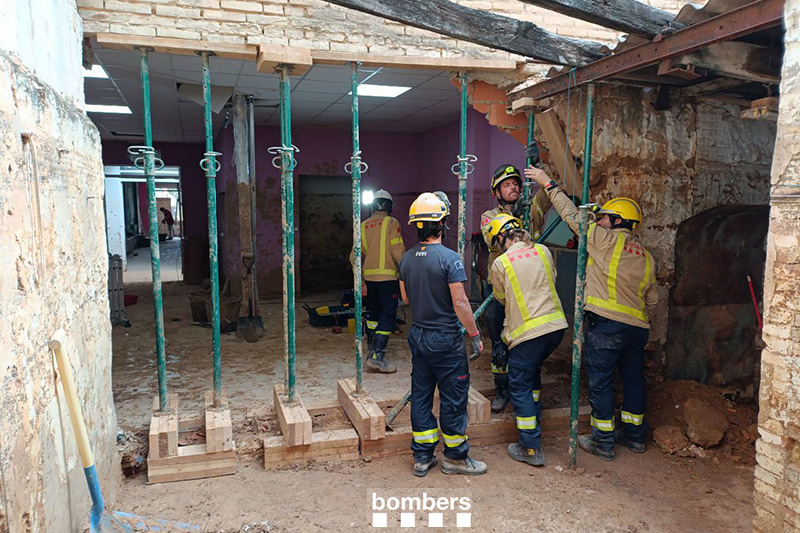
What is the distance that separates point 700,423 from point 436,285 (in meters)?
2.41

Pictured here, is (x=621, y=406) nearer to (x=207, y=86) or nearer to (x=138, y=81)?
(x=207, y=86)

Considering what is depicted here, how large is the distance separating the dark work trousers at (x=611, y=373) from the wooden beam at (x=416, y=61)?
233 centimetres

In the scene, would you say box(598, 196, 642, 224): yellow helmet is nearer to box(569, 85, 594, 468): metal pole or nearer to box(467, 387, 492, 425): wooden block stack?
box(569, 85, 594, 468): metal pole

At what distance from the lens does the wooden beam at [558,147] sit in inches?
191

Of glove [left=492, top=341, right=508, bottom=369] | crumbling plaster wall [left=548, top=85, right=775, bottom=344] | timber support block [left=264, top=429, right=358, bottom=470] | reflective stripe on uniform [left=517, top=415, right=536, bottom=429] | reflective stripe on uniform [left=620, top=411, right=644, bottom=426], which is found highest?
crumbling plaster wall [left=548, top=85, right=775, bottom=344]

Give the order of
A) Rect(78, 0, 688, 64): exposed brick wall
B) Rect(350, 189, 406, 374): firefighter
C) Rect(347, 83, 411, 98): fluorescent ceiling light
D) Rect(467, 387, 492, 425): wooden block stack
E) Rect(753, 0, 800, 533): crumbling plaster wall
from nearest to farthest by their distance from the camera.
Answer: Rect(753, 0, 800, 533): crumbling plaster wall, Rect(78, 0, 688, 64): exposed brick wall, Rect(467, 387, 492, 425): wooden block stack, Rect(350, 189, 406, 374): firefighter, Rect(347, 83, 411, 98): fluorescent ceiling light

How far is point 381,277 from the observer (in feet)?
20.1

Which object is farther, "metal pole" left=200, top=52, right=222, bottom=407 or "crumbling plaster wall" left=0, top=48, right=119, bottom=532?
"metal pole" left=200, top=52, right=222, bottom=407

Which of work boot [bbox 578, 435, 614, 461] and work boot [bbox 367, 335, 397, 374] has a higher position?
work boot [bbox 367, 335, 397, 374]

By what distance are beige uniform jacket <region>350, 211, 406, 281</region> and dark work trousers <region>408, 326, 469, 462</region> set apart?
2179mm

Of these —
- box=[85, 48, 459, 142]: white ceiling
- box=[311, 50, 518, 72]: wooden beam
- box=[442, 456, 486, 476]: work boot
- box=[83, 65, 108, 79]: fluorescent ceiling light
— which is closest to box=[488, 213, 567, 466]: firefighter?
box=[442, 456, 486, 476]: work boot

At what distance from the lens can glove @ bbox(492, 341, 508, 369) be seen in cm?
486

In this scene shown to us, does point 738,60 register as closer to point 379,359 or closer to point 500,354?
point 500,354

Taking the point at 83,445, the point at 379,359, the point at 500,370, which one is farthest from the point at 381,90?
the point at 83,445
